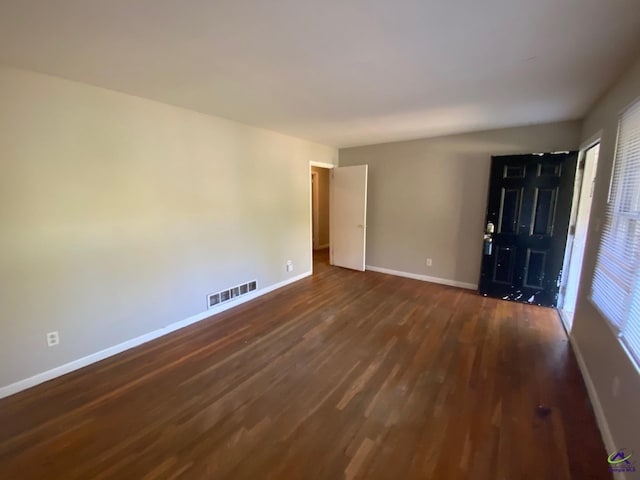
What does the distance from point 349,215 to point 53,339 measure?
13.7ft

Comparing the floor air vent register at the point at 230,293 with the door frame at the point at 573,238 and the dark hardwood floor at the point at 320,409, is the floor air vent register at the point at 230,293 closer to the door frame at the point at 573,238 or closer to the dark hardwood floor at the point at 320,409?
the dark hardwood floor at the point at 320,409

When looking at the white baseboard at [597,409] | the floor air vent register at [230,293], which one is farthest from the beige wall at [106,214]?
the white baseboard at [597,409]

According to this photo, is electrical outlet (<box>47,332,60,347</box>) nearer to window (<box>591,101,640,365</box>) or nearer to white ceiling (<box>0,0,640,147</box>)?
white ceiling (<box>0,0,640,147</box>)

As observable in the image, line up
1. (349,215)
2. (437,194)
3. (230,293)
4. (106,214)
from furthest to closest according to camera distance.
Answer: (349,215), (437,194), (230,293), (106,214)

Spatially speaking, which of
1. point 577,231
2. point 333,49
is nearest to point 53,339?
point 333,49

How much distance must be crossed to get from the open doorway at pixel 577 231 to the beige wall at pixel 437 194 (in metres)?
0.40

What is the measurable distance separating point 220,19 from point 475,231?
13.4ft

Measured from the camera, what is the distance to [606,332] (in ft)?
6.19

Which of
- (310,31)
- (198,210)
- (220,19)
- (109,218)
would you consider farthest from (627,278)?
(109,218)

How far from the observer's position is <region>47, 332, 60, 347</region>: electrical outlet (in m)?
2.20

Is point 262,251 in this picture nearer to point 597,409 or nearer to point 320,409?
point 320,409

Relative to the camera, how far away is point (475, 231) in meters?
4.16

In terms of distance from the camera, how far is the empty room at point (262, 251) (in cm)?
150

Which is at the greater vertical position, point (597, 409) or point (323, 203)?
point (323, 203)
